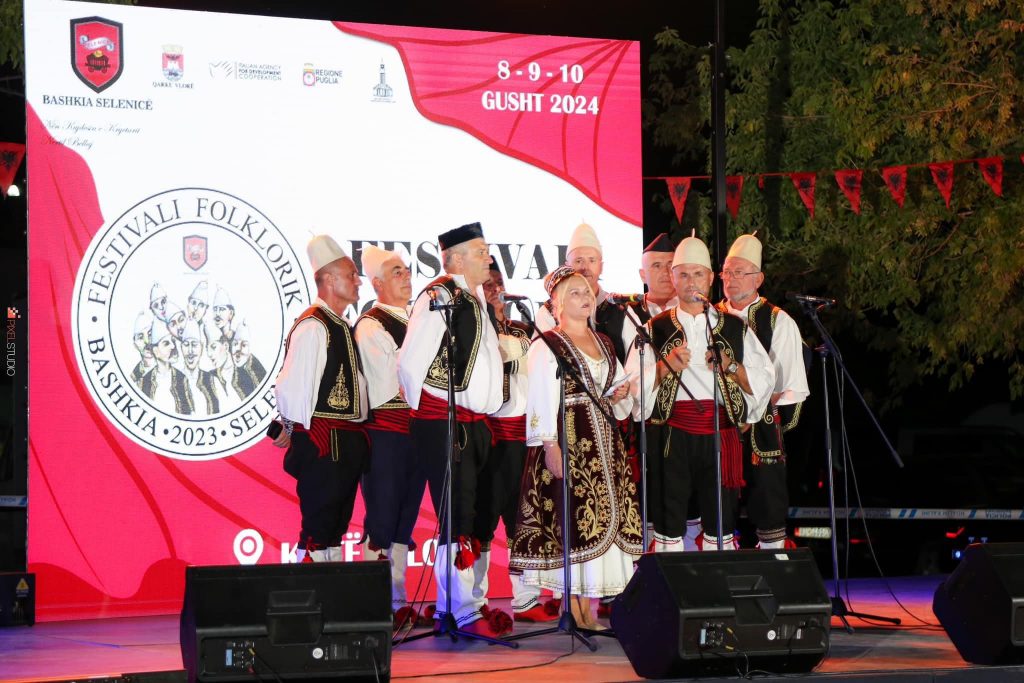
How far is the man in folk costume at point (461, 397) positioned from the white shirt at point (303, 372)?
0.38 metres

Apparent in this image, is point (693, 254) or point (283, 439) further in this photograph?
point (693, 254)

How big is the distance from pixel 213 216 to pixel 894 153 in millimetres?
6168

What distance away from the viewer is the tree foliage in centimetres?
1012

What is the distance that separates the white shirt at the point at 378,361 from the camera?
6.52 m

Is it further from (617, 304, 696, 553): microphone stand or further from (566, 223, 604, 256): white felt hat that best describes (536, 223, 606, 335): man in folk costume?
(617, 304, 696, 553): microphone stand

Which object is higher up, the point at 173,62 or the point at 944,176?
the point at 173,62

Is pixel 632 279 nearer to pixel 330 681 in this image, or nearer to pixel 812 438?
pixel 812 438

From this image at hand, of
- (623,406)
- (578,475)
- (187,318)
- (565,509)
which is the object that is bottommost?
(565,509)

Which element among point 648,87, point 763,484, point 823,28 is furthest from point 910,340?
point 763,484

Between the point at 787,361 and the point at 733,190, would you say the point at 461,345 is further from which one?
the point at 733,190

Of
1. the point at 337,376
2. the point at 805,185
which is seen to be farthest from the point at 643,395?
the point at 805,185

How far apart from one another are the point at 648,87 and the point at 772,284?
251cm

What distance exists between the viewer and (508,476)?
248 inches

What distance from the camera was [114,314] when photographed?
6.92 metres
